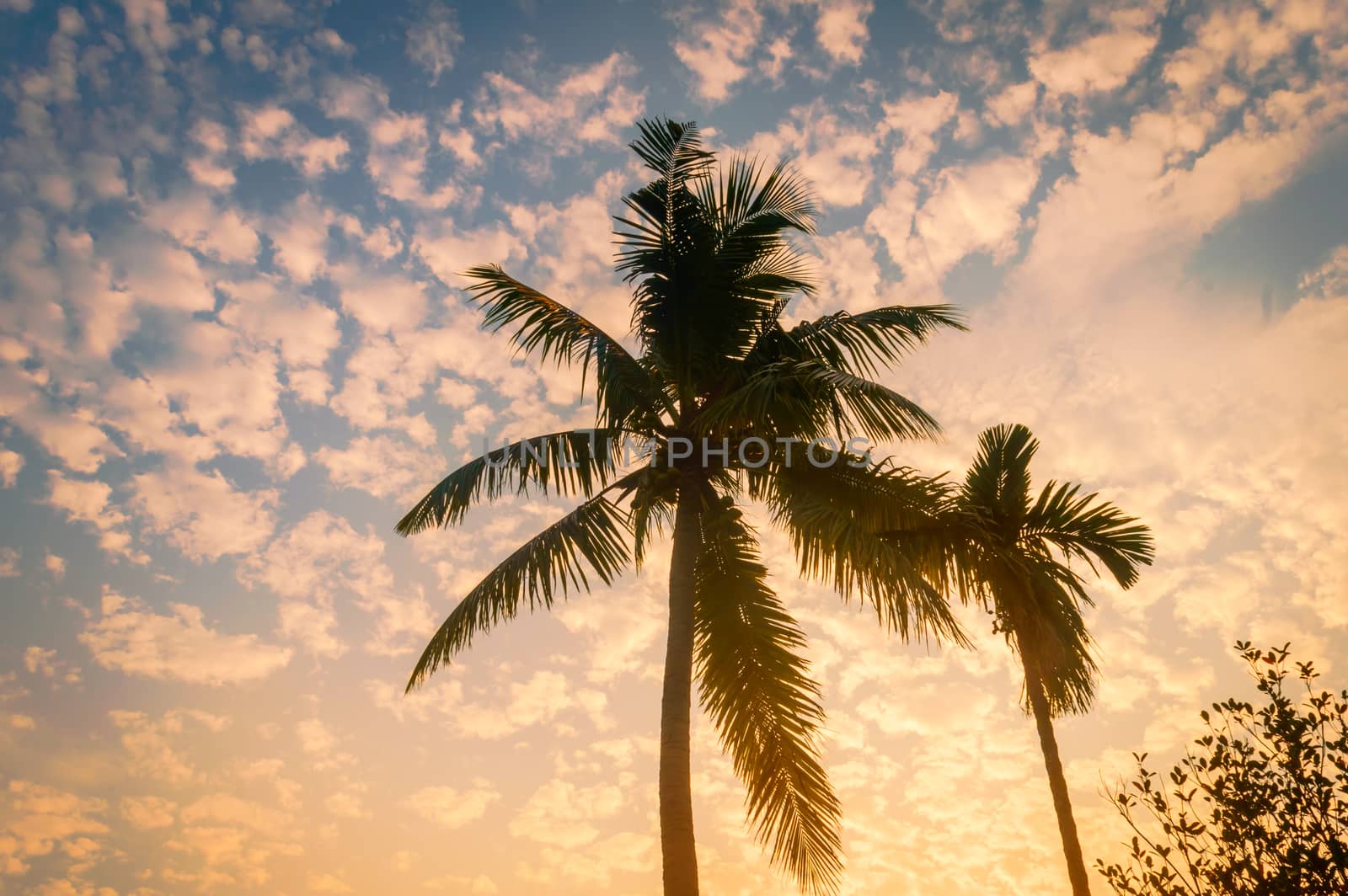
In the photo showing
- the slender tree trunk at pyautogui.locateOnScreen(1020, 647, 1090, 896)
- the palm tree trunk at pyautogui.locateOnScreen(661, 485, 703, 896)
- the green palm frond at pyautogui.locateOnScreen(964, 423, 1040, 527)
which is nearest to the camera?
the palm tree trunk at pyautogui.locateOnScreen(661, 485, 703, 896)

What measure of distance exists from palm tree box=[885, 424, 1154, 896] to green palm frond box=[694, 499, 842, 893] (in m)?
1.90

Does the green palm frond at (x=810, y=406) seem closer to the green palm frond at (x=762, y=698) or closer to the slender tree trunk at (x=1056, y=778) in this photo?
the green palm frond at (x=762, y=698)

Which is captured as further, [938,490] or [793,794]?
[938,490]

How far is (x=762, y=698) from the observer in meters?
9.01

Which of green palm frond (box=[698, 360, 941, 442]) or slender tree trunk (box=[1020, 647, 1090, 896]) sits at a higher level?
green palm frond (box=[698, 360, 941, 442])

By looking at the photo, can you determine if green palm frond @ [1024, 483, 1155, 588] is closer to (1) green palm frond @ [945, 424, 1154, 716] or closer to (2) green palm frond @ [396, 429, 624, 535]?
(1) green palm frond @ [945, 424, 1154, 716]

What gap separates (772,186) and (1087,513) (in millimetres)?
6039

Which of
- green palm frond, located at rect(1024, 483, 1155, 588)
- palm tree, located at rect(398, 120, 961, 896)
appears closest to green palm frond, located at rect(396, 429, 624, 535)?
palm tree, located at rect(398, 120, 961, 896)

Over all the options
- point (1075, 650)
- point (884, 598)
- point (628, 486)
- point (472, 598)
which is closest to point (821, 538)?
point (884, 598)

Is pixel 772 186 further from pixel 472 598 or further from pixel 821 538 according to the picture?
pixel 472 598

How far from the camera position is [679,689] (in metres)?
8.27

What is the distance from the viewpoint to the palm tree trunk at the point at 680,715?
7.34m

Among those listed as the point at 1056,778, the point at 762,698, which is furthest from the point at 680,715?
the point at 1056,778

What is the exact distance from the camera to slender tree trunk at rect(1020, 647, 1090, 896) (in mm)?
9688
